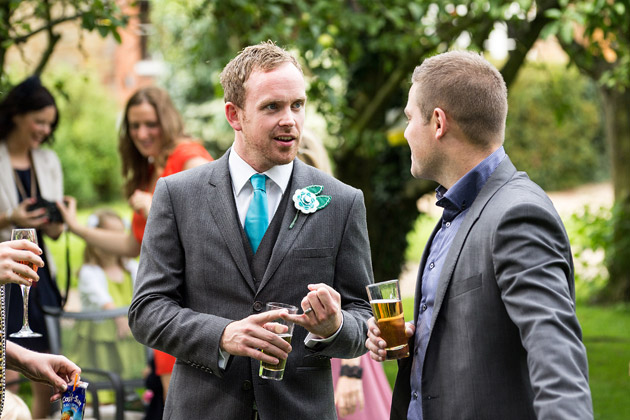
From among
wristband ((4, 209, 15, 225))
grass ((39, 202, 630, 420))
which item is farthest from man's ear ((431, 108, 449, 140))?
grass ((39, 202, 630, 420))

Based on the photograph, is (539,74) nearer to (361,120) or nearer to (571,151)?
(571,151)

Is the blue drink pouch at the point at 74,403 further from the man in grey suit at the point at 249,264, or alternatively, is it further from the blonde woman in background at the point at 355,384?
the blonde woman in background at the point at 355,384

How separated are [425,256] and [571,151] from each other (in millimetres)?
24852

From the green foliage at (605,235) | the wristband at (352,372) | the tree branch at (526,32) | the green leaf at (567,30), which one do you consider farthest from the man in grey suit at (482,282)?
the green foliage at (605,235)

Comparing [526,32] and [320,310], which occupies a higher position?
[526,32]

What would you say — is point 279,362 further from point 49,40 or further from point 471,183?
point 49,40

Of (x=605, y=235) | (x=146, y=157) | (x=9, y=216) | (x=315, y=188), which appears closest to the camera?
(x=315, y=188)

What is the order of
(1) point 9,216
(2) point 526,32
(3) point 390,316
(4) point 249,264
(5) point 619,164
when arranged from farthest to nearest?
(5) point 619,164, (2) point 526,32, (1) point 9,216, (4) point 249,264, (3) point 390,316

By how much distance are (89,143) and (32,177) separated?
25175mm

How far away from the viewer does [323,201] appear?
300 cm

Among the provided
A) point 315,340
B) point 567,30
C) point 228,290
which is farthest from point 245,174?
point 567,30

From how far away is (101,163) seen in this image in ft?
100

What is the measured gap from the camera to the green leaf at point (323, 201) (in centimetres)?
298

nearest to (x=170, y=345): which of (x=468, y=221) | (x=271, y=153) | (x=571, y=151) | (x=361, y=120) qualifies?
(x=271, y=153)
